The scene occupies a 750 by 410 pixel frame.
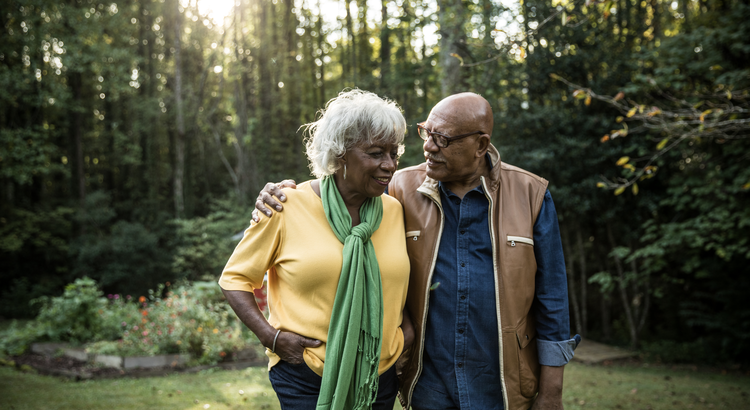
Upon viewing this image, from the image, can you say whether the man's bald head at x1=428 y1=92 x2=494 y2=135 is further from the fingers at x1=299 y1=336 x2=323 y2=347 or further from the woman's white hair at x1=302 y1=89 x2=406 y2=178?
the fingers at x1=299 y1=336 x2=323 y2=347

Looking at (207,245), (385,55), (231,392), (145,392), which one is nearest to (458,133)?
(231,392)

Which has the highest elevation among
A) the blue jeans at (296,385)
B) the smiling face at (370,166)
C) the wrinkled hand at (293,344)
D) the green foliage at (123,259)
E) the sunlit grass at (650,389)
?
the smiling face at (370,166)

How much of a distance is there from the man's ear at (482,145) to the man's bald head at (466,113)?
0.02 metres

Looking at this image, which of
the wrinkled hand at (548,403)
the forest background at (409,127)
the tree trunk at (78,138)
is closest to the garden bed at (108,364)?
the forest background at (409,127)

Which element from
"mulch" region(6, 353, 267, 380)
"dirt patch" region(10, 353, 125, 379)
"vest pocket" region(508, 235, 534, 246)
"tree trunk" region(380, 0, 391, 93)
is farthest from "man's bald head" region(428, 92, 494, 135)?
"tree trunk" region(380, 0, 391, 93)

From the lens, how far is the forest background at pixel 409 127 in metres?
7.66

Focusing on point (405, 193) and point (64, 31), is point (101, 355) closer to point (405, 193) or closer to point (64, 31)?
point (405, 193)

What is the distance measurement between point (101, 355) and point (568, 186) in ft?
25.8

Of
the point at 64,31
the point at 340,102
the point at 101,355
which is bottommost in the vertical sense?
the point at 101,355

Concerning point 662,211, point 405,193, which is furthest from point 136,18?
point 405,193

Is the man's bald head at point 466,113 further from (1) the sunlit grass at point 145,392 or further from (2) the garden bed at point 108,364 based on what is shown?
(2) the garden bed at point 108,364

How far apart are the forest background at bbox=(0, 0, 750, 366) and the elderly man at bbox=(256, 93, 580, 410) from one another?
318 mm

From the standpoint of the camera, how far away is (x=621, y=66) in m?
9.06

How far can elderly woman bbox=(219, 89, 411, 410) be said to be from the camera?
1.98 metres
